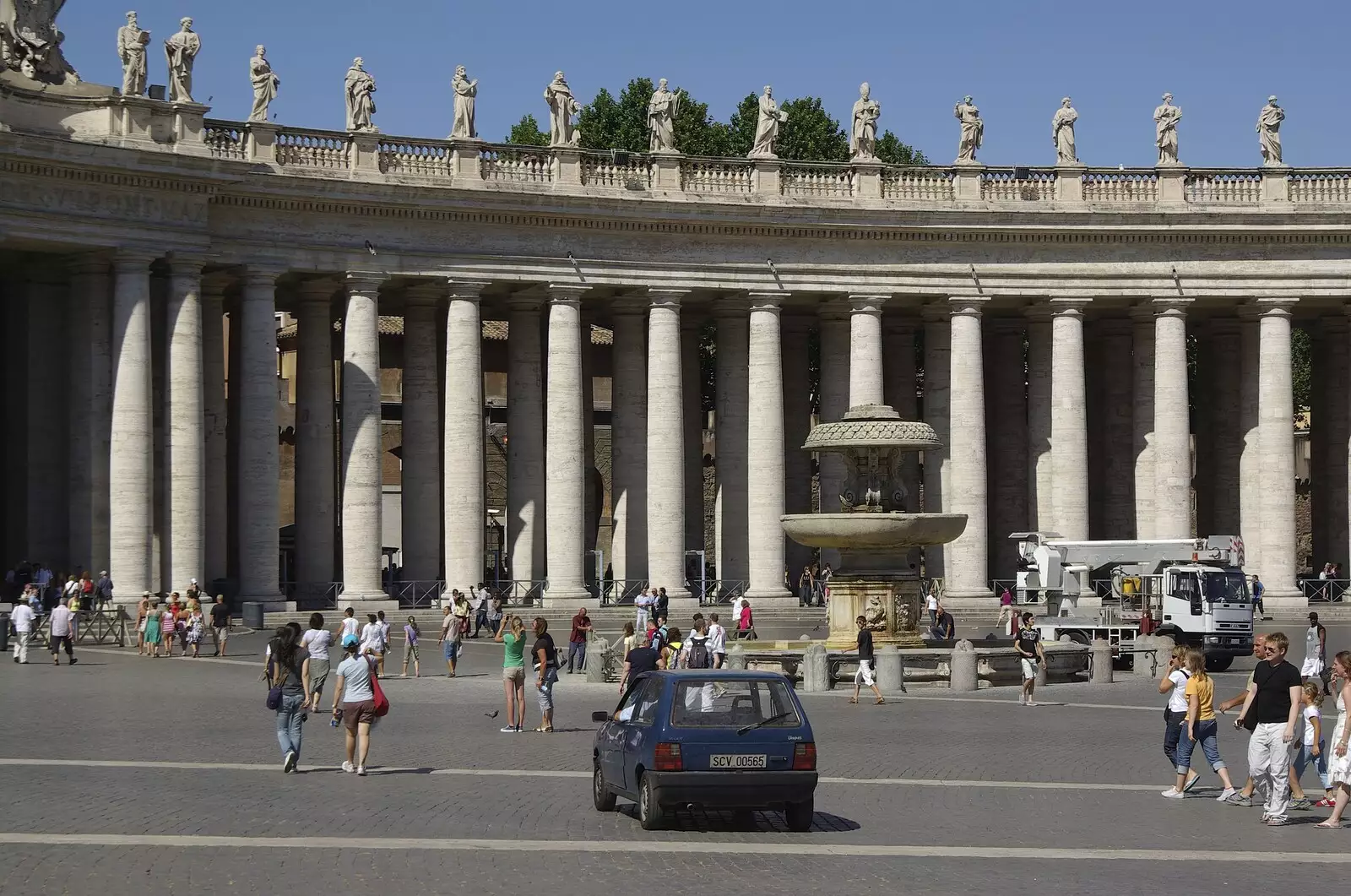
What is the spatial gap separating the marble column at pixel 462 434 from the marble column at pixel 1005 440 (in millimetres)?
21971

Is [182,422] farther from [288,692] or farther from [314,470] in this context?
[288,692]

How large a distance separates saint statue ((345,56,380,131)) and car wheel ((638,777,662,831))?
148ft

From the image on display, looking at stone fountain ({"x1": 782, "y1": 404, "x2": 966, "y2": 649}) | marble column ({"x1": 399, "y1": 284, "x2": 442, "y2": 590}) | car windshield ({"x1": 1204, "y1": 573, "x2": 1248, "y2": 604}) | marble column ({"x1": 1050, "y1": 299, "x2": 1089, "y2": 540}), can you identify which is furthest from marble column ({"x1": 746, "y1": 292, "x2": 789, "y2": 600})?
stone fountain ({"x1": 782, "y1": 404, "x2": 966, "y2": 649})

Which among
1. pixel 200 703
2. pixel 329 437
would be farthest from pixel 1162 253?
pixel 200 703

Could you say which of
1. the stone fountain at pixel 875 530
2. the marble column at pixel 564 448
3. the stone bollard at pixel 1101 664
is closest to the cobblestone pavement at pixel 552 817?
the stone bollard at pixel 1101 664

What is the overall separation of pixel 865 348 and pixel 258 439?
21369 mm

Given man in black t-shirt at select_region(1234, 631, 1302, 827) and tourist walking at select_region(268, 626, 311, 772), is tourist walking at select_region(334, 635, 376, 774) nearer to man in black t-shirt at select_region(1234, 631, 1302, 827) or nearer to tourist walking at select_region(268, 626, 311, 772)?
tourist walking at select_region(268, 626, 311, 772)

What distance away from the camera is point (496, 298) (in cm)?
6912

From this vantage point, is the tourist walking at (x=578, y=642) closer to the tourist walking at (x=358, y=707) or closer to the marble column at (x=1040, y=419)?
the tourist walking at (x=358, y=707)

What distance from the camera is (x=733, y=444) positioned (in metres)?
71.1

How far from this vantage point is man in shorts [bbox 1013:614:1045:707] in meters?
39.5

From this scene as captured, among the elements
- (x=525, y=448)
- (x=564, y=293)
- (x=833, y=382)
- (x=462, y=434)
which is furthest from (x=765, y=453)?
(x=462, y=434)

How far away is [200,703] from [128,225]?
80.6ft

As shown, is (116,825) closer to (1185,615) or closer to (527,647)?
(527,647)
